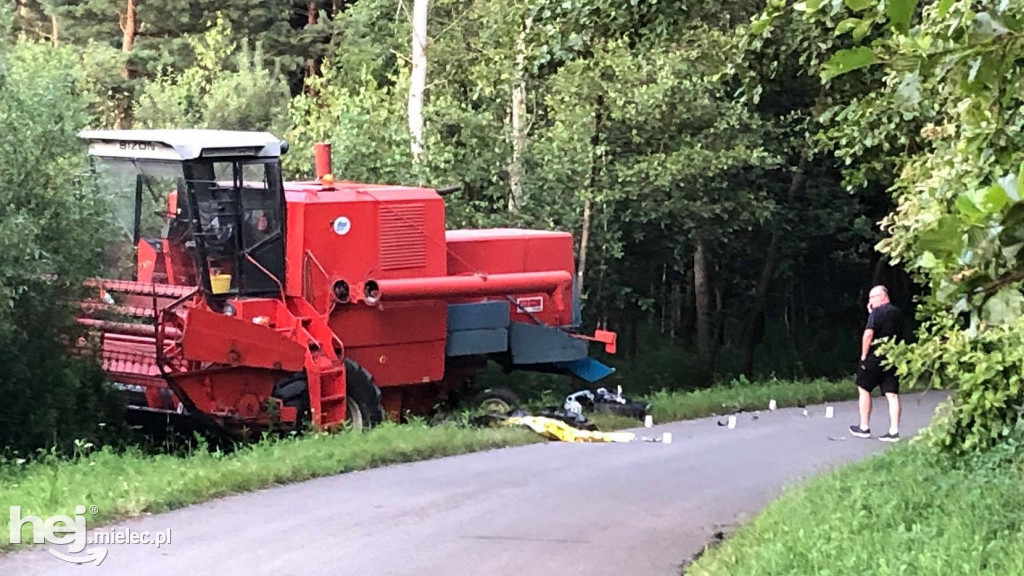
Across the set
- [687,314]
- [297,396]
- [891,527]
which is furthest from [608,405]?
[687,314]

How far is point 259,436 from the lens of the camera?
14.2m

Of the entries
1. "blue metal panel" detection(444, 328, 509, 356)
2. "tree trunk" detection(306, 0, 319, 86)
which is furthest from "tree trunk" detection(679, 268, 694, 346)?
"blue metal panel" detection(444, 328, 509, 356)

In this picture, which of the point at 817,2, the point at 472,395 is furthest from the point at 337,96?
the point at 817,2

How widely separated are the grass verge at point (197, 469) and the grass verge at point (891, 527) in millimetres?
3583

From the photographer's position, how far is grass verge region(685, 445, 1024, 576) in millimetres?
7203

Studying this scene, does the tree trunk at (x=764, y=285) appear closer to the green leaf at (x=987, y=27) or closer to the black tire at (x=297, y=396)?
the black tire at (x=297, y=396)

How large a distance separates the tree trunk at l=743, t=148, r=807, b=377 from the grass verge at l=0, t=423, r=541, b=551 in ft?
47.8

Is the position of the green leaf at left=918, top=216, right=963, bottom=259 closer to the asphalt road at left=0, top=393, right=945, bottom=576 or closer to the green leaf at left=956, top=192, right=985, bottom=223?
the green leaf at left=956, top=192, right=985, bottom=223

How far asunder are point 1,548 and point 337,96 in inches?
662

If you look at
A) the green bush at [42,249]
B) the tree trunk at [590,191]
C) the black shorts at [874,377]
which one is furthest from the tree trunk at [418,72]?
the black shorts at [874,377]

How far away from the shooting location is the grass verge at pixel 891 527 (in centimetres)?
720

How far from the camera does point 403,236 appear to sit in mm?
15633

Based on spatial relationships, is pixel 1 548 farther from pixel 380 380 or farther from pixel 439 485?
pixel 380 380

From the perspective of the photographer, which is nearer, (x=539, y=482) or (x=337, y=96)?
(x=539, y=482)
